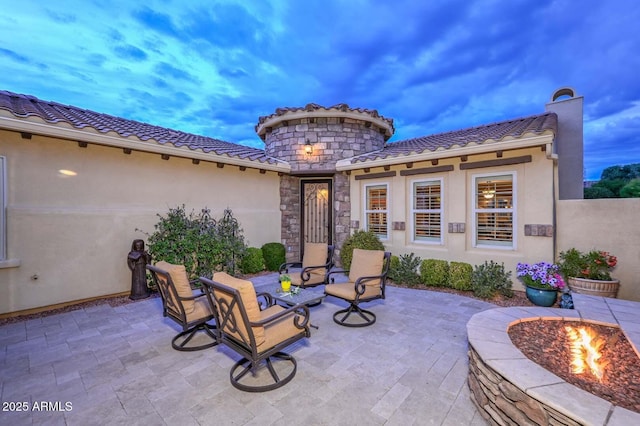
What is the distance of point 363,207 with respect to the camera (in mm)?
8266

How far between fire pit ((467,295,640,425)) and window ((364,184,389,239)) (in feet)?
15.9

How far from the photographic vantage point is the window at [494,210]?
6012 millimetres

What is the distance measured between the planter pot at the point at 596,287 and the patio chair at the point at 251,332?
5.37 meters

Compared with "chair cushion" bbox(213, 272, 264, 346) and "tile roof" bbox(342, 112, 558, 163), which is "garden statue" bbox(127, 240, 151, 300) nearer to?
"chair cushion" bbox(213, 272, 264, 346)

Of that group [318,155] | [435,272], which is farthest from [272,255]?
[435,272]

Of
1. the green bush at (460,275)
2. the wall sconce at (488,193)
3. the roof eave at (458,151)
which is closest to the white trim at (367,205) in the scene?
the roof eave at (458,151)

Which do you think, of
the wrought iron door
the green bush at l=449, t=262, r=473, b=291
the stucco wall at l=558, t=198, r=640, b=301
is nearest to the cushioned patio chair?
the wrought iron door

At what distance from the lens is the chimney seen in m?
7.00

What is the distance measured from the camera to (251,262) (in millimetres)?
7777

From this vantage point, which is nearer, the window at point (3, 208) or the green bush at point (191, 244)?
the window at point (3, 208)

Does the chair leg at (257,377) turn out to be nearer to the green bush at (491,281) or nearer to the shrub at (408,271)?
the shrub at (408,271)

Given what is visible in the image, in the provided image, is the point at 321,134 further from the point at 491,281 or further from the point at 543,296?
the point at 543,296

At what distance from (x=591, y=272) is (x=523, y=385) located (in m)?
4.76

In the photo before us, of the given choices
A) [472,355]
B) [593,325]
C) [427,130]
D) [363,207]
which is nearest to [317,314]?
[472,355]
